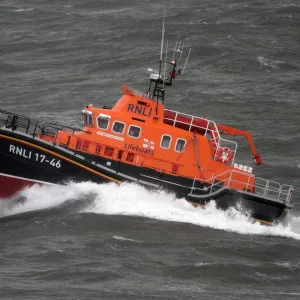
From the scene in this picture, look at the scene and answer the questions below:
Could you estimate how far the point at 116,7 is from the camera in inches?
2233

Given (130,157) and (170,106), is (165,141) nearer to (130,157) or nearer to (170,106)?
(130,157)

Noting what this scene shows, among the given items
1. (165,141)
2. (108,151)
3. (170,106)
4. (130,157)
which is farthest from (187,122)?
(170,106)

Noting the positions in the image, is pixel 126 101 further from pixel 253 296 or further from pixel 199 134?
pixel 253 296

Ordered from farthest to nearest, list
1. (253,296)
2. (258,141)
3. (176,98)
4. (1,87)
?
(1,87)
(176,98)
(258,141)
(253,296)

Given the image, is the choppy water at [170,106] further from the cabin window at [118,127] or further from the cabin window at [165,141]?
the cabin window at [118,127]

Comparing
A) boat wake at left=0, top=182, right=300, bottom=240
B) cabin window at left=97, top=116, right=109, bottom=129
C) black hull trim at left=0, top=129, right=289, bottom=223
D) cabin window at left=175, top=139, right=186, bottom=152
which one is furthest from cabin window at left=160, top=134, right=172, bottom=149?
cabin window at left=97, top=116, right=109, bottom=129

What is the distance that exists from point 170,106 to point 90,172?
1279 centimetres

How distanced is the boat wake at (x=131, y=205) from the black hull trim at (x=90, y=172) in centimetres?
22

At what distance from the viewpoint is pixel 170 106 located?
3631cm

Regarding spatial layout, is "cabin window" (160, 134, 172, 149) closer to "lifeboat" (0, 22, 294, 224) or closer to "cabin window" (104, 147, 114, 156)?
"lifeboat" (0, 22, 294, 224)

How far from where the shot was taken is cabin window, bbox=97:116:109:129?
24109mm

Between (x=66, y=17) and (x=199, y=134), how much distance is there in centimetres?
3190

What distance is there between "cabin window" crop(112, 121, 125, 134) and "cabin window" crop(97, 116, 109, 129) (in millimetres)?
231

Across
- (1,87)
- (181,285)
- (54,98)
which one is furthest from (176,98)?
(181,285)
